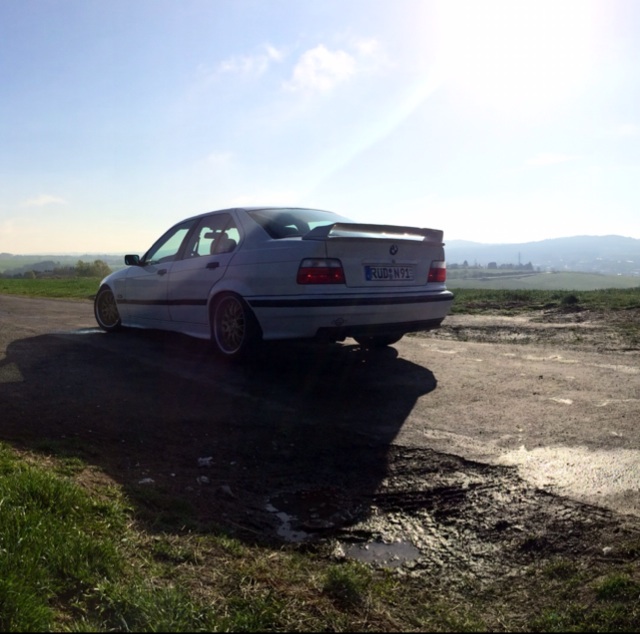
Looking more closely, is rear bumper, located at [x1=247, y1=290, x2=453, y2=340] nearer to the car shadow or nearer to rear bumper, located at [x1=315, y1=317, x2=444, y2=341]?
rear bumper, located at [x1=315, y1=317, x2=444, y2=341]

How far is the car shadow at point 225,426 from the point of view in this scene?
3.11 metres

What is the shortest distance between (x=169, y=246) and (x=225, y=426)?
3948mm

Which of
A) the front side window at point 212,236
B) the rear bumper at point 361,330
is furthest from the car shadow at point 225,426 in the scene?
the front side window at point 212,236

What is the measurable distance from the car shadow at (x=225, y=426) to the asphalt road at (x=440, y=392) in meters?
0.03

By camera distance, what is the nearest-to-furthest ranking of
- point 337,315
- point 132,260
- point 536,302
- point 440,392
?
point 440,392 < point 337,315 < point 132,260 < point 536,302

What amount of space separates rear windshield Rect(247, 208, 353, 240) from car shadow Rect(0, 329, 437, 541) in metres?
1.31

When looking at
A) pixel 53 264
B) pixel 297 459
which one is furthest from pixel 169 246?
pixel 53 264

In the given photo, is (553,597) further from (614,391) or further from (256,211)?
(256,211)

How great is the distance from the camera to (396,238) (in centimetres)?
596

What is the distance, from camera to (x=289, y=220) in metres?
6.35

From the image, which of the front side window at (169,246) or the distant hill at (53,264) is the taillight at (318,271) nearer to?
the front side window at (169,246)

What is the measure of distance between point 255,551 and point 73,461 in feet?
4.51

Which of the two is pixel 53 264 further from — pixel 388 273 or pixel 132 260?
pixel 388 273

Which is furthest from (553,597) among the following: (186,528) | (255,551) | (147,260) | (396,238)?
(147,260)
